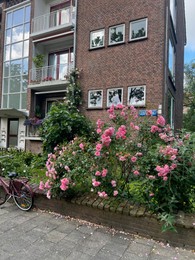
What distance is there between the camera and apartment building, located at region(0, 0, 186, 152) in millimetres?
9156

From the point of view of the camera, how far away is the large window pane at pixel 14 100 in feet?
43.3

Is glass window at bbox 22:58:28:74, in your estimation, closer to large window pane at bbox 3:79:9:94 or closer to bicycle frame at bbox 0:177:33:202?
large window pane at bbox 3:79:9:94

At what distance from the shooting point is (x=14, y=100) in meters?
13.4

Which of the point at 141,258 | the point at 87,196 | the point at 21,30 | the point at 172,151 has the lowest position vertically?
the point at 141,258

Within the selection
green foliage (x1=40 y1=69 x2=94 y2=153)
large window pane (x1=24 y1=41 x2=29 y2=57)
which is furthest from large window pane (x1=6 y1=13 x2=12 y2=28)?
green foliage (x1=40 y1=69 x2=94 y2=153)

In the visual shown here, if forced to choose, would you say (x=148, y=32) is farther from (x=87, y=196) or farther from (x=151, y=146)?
(x=87, y=196)

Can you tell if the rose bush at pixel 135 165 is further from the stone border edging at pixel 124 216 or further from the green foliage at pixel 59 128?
the green foliage at pixel 59 128

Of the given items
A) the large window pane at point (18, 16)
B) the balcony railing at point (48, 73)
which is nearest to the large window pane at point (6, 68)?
the balcony railing at point (48, 73)

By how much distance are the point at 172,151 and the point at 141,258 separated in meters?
1.33

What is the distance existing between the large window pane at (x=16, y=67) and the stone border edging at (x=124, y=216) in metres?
11.4

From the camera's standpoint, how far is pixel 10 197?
4207 millimetres

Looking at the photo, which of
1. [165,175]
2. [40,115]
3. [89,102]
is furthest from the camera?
[40,115]

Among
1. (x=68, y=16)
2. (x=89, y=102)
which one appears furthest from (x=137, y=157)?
(x=68, y=16)

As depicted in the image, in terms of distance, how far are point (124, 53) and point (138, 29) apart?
4.01 ft
